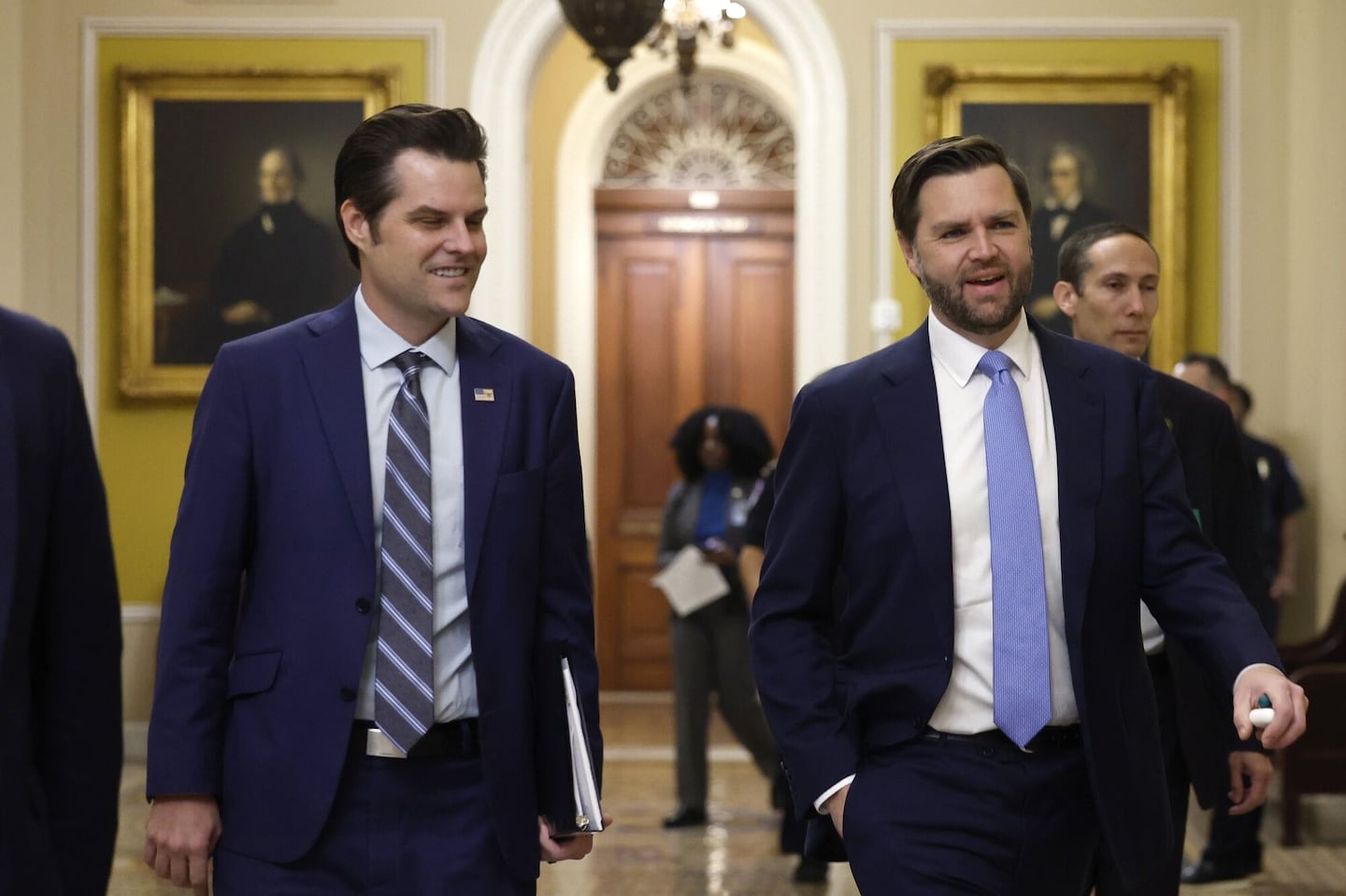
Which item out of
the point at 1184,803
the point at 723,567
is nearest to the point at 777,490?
the point at 1184,803

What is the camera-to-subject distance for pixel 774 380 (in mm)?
11844

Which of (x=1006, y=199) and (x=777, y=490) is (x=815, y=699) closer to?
(x=777, y=490)

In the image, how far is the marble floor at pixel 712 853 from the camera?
616 centimetres

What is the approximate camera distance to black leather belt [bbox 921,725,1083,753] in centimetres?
262

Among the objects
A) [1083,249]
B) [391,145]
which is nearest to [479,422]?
[391,145]

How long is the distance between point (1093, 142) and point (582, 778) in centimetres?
677

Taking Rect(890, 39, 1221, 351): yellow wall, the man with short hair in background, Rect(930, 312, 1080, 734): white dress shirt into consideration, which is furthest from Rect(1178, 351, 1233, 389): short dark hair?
Rect(930, 312, 1080, 734): white dress shirt

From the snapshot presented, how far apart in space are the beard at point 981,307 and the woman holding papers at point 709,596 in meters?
4.47

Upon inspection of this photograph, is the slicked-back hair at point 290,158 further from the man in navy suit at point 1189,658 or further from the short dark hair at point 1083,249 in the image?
the man in navy suit at point 1189,658

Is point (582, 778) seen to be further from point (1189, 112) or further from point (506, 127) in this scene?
point (1189, 112)

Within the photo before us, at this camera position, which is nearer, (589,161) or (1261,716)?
(1261,716)

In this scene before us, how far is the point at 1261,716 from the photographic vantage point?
2.31 meters

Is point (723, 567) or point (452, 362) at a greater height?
point (452, 362)

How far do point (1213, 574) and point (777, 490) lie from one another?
0.67 meters
